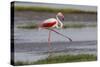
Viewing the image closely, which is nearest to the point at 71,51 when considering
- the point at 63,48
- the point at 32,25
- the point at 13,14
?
the point at 63,48

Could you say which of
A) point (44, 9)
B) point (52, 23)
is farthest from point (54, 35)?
point (44, 9)

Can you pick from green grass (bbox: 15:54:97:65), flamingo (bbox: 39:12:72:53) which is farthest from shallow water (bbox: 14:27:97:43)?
green grass (bbox: 15:54:97:65)

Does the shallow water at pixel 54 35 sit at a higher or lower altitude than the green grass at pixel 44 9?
lower

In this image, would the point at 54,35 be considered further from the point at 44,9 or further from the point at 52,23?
the point at 44,9

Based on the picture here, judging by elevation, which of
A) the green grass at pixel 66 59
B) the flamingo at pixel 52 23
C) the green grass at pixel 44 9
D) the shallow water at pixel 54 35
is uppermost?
the green grass at pixel 44 9

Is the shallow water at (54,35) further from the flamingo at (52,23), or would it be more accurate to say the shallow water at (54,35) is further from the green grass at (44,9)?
the green grass at (44,9)

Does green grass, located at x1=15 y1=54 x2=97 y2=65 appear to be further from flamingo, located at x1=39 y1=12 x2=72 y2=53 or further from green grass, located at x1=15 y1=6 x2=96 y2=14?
green grass, located at x1=15 y1=6 x2=96 y2=14

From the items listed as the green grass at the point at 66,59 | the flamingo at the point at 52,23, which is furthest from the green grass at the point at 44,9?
the green grass at the point at 66,59

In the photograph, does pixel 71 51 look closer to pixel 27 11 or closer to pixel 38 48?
pixel 38 48

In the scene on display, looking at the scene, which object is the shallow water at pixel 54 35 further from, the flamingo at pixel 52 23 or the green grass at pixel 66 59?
the green grass at pixel 66 59

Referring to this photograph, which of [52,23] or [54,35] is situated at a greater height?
[52,23]

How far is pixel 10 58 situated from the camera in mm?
1959

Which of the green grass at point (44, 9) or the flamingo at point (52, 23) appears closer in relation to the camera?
the green grass at point (44, 9)

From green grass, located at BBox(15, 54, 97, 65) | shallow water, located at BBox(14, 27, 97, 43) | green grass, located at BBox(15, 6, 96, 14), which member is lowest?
green grass, located at BBox(15, 54, 97, 65)
